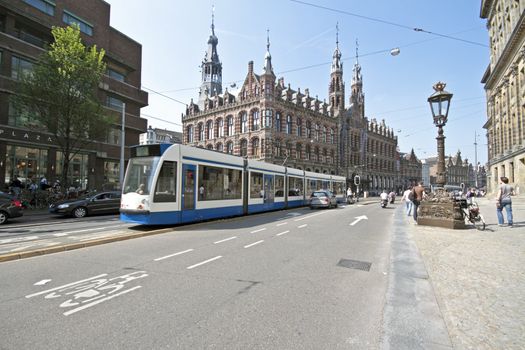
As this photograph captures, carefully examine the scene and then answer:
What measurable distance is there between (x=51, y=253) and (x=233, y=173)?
8334 millimetres

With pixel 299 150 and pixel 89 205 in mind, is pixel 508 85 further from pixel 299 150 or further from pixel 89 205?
pixel 89 205

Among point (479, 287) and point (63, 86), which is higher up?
point (63, 86)

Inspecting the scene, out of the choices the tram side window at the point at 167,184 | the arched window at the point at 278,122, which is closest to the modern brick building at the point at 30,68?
the tram side window at the point at 167,184

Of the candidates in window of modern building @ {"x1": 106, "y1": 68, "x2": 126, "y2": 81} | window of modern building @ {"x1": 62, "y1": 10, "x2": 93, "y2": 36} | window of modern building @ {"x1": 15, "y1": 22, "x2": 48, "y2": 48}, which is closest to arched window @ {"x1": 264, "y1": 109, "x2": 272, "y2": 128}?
window of modern building @ {"x1": 106, "y1": 68, "x2": 126, "y2": 81}

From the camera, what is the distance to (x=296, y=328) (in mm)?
3324

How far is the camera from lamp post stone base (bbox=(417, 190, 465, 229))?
1066 cm

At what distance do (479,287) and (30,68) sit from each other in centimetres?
2990

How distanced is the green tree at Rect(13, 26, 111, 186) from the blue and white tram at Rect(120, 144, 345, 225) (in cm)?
1052

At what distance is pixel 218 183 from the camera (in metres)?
12.8

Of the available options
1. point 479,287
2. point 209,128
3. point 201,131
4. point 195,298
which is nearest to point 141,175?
point 195,298

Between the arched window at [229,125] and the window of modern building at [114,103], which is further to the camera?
the arched window at [229,125]

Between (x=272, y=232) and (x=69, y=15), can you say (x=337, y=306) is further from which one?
(x=69, y=15)

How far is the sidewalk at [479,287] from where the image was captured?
302 cm

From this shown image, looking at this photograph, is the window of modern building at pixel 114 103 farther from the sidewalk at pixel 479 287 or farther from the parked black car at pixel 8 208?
the sidewalk at pixel 479 287
